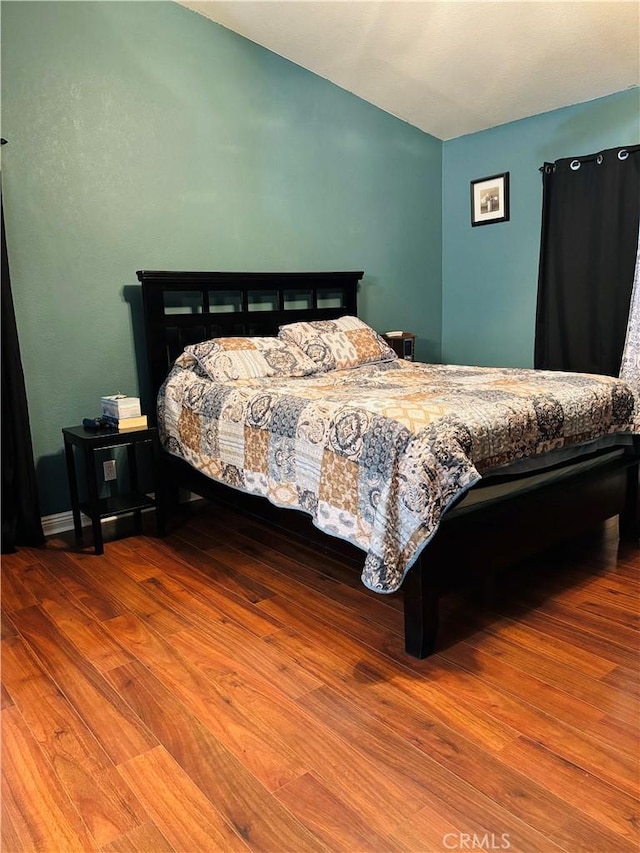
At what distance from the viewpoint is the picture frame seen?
4.41 m

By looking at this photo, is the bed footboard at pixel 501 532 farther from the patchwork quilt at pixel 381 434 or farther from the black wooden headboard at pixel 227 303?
the black wooden headboard at pixel 227 303

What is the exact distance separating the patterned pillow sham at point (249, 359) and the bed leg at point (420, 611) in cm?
159

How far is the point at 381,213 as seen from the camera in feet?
14.8

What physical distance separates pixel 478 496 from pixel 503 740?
0.79 metres

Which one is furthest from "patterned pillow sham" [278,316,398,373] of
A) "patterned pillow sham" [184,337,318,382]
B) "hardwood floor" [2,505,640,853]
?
"hardwood floor" [2,505,640,853]

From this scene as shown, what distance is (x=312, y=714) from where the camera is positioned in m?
1.77

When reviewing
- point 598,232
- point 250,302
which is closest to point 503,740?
point 250,302

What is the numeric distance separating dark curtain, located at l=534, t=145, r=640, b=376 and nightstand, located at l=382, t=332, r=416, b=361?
2.81 feet

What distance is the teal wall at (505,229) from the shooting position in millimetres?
3892

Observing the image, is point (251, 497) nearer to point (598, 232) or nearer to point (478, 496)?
point (478, 496)

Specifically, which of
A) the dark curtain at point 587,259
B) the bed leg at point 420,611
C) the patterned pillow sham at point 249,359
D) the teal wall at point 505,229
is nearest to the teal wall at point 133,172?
the patterned pillow sham at point 249,359

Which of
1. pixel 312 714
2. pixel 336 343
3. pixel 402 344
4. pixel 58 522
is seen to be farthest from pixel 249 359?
pixel 312 714

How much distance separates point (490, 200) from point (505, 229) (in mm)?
249

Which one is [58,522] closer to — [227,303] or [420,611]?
[227,303]
